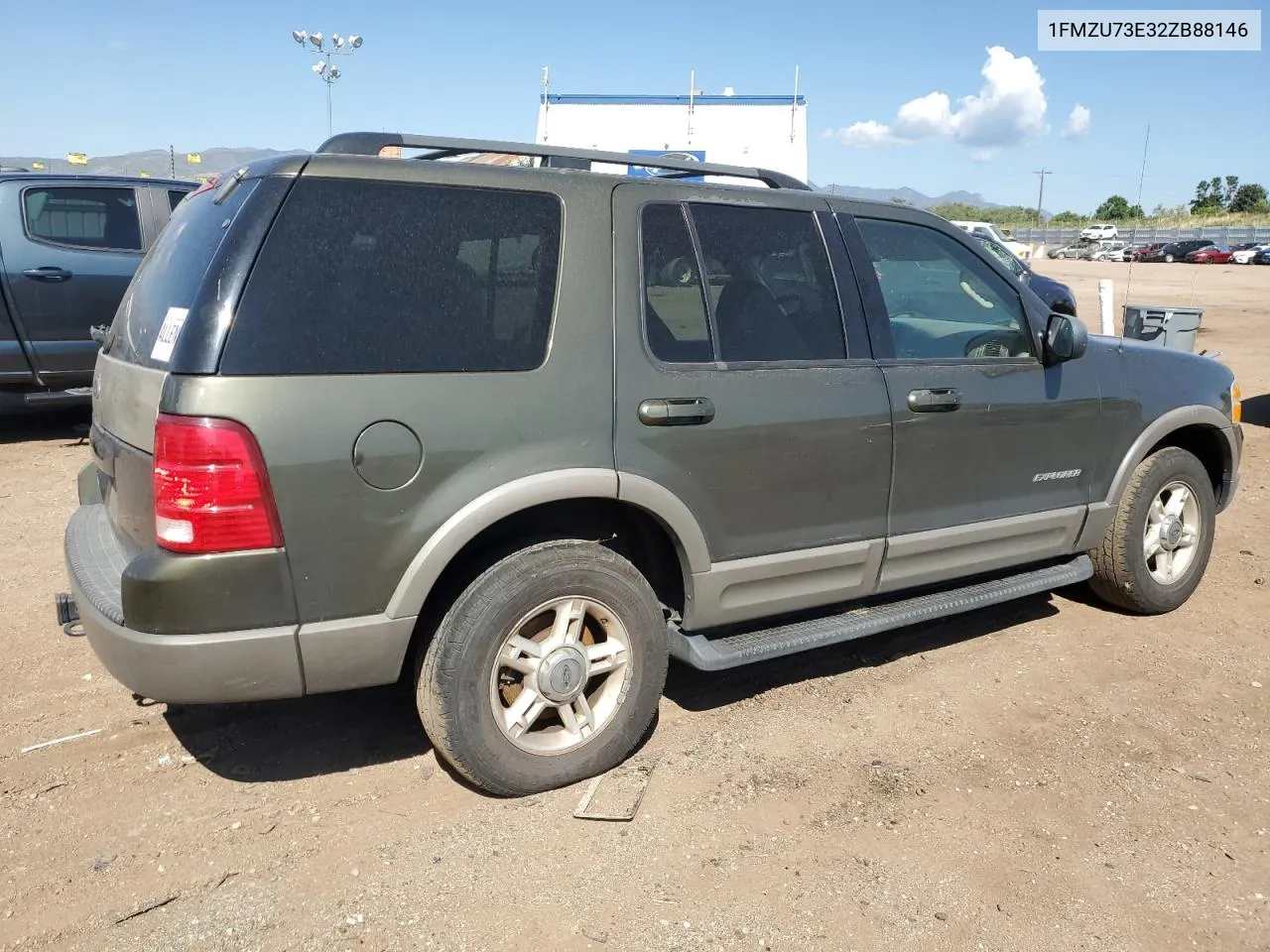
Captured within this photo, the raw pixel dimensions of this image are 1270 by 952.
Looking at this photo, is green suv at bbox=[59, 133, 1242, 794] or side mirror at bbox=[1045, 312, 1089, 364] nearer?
green suv at bbox=[59, 133, 1242, 794]

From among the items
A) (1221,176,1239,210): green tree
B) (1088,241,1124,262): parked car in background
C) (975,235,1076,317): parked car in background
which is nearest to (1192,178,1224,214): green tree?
(1221,176,1239,210): green tree

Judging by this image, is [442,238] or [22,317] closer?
[442,238]

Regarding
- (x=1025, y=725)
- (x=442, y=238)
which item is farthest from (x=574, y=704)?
(x=1025, y=725)

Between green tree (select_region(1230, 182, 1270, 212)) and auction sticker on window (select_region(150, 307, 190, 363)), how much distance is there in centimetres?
8729

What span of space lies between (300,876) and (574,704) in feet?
3.04

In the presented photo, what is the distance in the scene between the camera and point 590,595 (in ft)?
10.2

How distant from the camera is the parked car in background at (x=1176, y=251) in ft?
169

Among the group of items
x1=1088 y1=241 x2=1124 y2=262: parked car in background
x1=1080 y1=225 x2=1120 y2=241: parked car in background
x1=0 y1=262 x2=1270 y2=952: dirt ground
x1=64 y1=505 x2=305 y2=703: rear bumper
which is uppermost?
x1=1080 y1=225 x2=1120 y2=241: parked car in background

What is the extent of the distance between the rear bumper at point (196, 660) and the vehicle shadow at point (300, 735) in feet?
2.25

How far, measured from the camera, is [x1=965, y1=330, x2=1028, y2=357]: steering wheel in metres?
4.03

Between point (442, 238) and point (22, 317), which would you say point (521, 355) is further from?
point (22, 317)

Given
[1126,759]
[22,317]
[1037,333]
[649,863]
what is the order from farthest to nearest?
[22,317]
[1037,333]
[1126,759]
[649,863]

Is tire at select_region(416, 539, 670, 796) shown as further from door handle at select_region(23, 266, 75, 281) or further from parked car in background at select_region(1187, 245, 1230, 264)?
parked car in background at select_region(1187, 245, 1230, 264)

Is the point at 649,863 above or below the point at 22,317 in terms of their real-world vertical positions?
below
